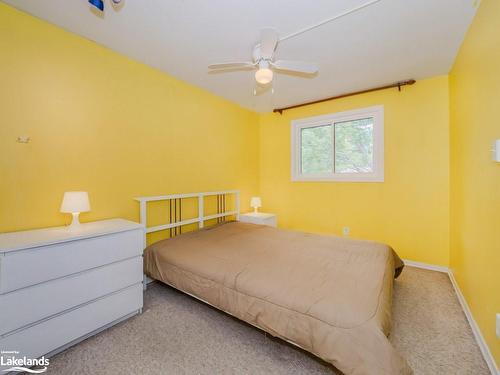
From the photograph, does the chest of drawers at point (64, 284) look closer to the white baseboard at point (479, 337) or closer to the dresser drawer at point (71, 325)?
the dresser drawer at point (71, 325)

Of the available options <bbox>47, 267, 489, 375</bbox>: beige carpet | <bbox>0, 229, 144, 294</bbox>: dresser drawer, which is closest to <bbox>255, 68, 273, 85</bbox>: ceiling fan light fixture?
<bbox>0, 229, 144, 294</bbox>: dresser drawer

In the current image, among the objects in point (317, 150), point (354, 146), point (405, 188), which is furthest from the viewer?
point (317, 150)

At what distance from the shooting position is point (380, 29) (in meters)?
1.96

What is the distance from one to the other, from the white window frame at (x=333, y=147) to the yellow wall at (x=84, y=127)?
175cm

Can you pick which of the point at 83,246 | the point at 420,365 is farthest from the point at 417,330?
the point at 83,246

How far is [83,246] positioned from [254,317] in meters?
1.39

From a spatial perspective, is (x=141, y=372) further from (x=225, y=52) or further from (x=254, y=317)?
(x=225, y=52)

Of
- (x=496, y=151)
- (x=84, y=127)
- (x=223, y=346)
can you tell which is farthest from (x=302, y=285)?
(x=84, y=127)

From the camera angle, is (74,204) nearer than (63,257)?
No

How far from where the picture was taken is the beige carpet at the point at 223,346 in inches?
57.4

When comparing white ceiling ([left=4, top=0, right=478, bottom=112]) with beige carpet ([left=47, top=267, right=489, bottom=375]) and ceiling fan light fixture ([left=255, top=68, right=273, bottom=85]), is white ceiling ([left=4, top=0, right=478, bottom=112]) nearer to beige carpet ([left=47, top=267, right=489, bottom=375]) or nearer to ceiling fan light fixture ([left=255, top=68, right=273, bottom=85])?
ceiling fan light fixture ([left=255, top=68, right=273, bottom=85])

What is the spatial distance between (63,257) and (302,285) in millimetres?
1728

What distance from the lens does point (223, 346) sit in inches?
64.9

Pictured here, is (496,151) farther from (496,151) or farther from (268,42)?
(268,42)
